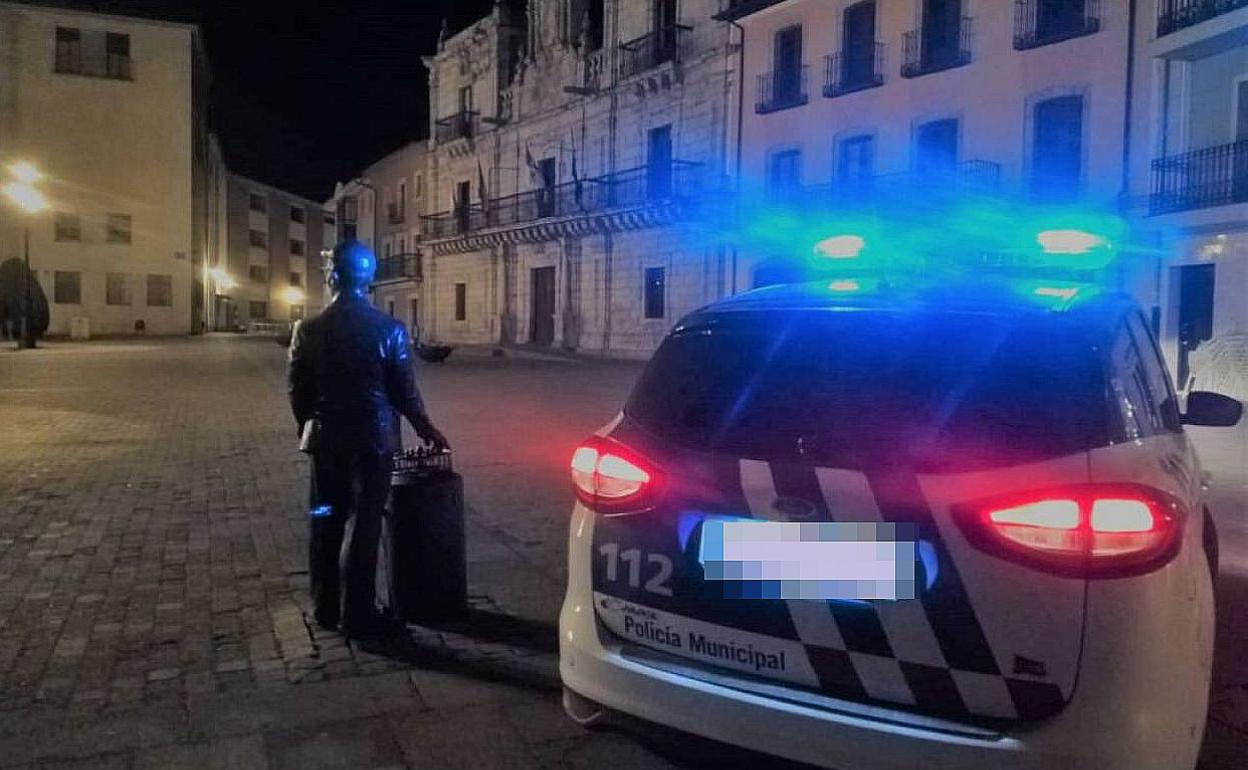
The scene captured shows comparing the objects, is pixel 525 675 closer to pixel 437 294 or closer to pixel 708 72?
pixel 708 72

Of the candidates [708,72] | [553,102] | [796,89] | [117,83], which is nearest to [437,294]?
[553,102]

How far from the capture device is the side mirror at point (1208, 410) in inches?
184

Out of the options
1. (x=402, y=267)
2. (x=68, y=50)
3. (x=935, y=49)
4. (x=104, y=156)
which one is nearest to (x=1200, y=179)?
(x=935, y=49)

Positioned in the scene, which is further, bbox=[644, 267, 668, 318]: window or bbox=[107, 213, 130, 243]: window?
bbox=[107, 213, 130, 243]: window

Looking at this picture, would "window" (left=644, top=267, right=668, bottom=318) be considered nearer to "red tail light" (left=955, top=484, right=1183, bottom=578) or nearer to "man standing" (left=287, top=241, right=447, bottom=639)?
"man standing" (left=287, top=241, right=447, bottom=639)

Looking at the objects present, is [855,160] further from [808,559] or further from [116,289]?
[116,289]

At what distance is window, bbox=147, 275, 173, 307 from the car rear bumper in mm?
56375

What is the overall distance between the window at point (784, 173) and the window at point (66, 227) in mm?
36414

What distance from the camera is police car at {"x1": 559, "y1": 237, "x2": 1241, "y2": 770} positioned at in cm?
255

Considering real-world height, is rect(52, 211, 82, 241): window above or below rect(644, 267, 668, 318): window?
above

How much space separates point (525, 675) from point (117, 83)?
183 ft

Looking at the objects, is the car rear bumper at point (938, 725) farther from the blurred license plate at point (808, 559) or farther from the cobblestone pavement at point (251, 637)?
the blurred license plate at point (808, 559)

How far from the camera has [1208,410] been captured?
470cm

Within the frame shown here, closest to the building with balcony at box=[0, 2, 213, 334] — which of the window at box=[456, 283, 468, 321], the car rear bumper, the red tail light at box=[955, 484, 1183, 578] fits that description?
the window at box=[456, 283, 468, 321]
